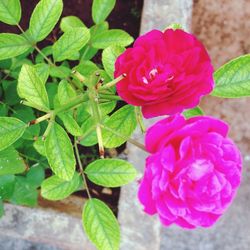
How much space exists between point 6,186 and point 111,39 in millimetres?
405

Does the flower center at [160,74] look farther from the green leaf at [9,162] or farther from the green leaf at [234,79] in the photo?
the green leaf at [9,162]

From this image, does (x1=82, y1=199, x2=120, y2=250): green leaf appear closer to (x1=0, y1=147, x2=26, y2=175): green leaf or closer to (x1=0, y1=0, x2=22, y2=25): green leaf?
(x1=0, y1=147, x2=26, y2=175): green leaf

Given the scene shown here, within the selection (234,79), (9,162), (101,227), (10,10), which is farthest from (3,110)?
(234,79)

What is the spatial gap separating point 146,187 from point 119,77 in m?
0.16

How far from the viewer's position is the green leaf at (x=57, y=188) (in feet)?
3.19

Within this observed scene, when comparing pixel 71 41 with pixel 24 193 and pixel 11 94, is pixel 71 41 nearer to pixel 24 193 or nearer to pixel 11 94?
pixel 11 94

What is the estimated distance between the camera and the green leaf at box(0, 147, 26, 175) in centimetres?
100

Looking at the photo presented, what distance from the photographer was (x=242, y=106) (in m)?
1.44

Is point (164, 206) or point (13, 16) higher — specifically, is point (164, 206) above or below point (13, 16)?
below

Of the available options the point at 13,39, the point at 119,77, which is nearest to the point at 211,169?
the point at 119,77

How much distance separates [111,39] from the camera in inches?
43.0

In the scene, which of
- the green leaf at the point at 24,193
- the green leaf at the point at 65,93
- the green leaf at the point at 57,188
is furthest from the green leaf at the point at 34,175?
the green leaf at the point at 65,93

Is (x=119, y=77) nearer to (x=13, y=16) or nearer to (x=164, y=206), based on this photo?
(x=164, y=206)

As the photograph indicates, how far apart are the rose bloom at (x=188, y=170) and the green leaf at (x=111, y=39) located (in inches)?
19.1
